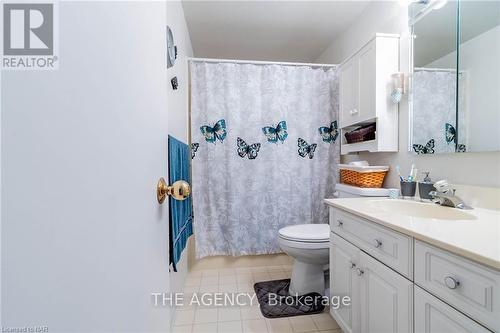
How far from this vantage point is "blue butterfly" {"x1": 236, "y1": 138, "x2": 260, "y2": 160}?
2160 millimetres

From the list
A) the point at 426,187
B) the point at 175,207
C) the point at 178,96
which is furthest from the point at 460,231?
the point at 178,96

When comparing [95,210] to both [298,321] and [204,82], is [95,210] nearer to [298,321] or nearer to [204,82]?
[298,321]

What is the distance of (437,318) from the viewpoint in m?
0.70

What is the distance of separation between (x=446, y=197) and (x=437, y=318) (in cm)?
65

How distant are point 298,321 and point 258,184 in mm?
1086

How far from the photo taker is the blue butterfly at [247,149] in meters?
2.16

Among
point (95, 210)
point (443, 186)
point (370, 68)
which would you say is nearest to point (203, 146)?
point (370, 68)

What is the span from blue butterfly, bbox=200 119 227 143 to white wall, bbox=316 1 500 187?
119 centimetres

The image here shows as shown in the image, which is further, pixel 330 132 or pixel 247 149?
pixel 330 132

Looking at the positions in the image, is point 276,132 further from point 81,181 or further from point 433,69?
point 81,181

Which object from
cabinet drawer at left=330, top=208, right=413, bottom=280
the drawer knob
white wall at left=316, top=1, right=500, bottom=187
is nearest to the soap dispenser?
white wall at left=316, top=1, right=500, bottom=187

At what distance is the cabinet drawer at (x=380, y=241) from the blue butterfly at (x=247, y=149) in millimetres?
1071

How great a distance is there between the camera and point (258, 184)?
2191mm

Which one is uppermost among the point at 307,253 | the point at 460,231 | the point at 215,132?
the point at 215,132
